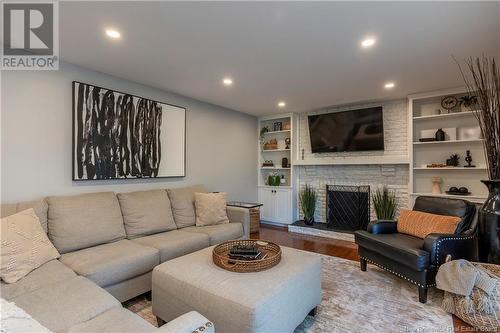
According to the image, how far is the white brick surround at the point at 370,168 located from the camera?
4332 mm

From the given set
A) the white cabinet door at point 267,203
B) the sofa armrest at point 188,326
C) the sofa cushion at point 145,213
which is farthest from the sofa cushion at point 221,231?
the white cabinet door at point 267,203

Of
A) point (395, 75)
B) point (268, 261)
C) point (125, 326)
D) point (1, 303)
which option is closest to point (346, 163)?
point (395, 75)

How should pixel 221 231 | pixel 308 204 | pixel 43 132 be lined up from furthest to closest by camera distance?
pixel 308 204
pixel 221 231
pixel 43 132

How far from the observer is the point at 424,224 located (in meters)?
2.79

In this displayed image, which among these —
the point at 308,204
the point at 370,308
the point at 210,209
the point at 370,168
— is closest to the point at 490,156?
the point at 370,308

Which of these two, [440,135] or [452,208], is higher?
[440,135]

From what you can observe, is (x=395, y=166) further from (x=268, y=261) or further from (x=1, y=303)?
(x=1, y=303)

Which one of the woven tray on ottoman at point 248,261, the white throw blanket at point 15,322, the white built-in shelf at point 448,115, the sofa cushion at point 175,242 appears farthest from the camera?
the white built-in shelf at point 448,115

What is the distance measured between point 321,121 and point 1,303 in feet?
15.9

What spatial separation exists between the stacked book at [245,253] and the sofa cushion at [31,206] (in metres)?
1.70

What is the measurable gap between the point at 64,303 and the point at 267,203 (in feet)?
14.5

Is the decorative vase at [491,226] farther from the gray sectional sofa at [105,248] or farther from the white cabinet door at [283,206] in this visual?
the white cabinet door at [283,206]

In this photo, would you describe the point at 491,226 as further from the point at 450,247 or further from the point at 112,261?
the point at 112,261

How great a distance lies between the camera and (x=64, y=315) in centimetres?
134
